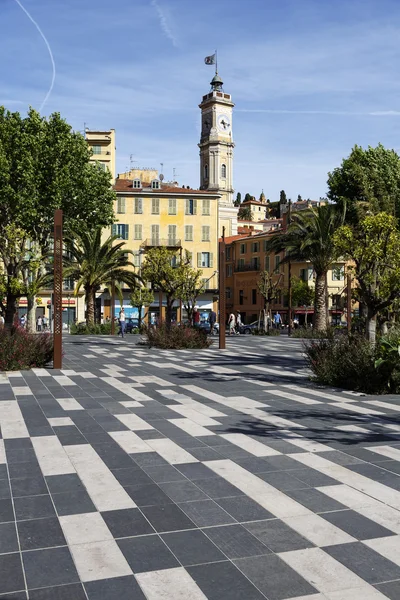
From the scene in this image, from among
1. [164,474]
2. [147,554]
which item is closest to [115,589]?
[147,554]

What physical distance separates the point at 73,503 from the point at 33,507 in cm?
34

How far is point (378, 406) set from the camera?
10.9 m

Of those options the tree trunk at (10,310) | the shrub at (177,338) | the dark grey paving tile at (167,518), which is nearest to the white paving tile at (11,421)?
the dark grey paving tile at (167,518)

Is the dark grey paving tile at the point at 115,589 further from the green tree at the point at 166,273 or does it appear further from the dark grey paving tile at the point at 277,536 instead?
the green tree at the point at 166,273

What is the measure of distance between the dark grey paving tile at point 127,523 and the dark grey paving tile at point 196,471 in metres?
1.14

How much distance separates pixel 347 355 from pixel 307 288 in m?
50.9

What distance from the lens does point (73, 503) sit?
5.66m

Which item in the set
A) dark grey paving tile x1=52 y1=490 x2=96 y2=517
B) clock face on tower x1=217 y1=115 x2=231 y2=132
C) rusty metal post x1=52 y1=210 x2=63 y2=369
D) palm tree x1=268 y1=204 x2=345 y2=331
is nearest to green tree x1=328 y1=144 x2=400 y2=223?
palm tree x1=268 y1=204 x2=345 y2=331

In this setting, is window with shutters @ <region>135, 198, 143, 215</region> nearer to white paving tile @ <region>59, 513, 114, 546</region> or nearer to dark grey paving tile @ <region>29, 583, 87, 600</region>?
white paving tile @ <region>59, 513, 114, 546</region>

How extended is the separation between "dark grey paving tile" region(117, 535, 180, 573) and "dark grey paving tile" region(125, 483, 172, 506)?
83 cm

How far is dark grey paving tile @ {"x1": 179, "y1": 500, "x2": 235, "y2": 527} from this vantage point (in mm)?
5230

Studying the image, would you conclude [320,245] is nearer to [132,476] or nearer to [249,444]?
[249,444]

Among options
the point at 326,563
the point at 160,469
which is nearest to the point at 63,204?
the point at 160,469

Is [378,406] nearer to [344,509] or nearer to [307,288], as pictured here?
[344,509]
